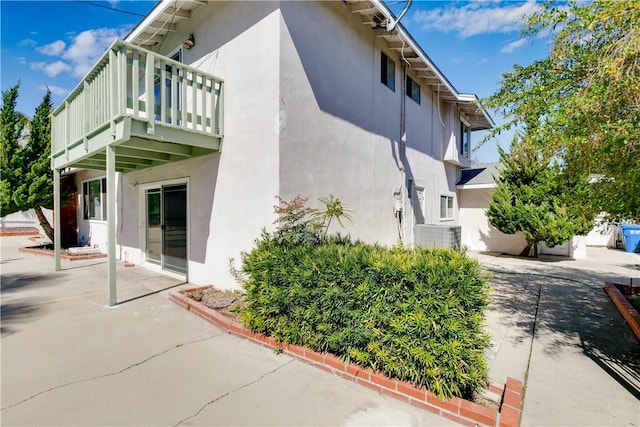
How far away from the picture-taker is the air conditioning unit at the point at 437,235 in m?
9.52

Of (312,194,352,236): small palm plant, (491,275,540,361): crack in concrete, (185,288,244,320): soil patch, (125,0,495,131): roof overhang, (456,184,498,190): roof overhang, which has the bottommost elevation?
(491,275,540,361): crack in concrete

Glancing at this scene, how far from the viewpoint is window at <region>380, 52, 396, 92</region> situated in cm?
827

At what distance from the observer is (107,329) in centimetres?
432

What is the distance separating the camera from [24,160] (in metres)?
11.3

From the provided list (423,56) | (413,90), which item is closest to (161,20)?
(423,56)

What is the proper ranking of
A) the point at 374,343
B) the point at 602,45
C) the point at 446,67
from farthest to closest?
the point at 446,67 < the point at 602,45 < the point at 374,343

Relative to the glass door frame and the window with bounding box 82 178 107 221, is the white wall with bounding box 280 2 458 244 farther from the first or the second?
the window with bounding box 82 178 107 221

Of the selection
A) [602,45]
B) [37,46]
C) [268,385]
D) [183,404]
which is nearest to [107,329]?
[183,404]

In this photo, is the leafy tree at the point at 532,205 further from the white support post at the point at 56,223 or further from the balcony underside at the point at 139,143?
the white support post at the point at 56,223

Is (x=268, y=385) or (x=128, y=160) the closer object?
(x=268, y=385)

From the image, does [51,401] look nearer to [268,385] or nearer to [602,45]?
[268,385]

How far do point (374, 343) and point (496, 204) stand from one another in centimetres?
1012

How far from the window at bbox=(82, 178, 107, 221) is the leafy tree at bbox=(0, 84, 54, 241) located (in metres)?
1.13

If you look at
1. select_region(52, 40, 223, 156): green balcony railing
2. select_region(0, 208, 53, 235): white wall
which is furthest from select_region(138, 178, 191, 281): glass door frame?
select_region(0, 208, 53, 235): white wall
